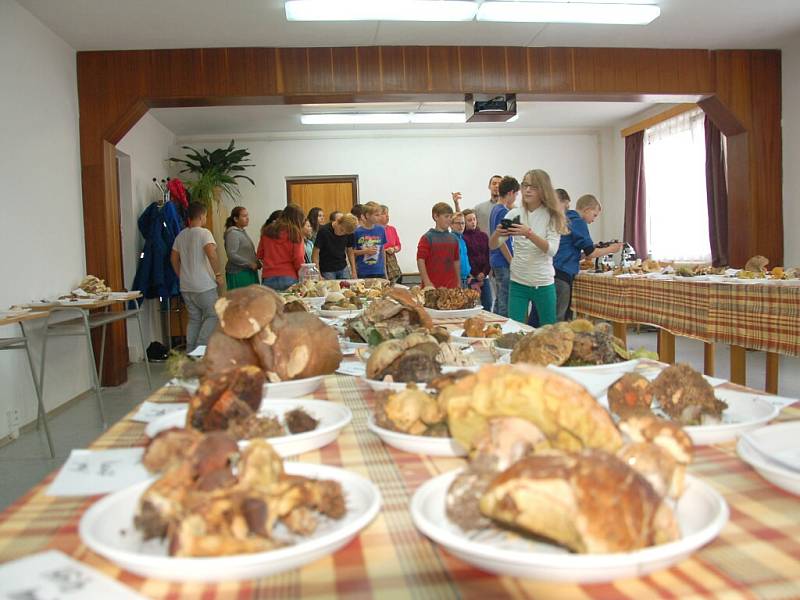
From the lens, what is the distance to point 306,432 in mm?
Answer: 953

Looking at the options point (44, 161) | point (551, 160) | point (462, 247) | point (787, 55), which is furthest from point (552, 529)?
point (551, 160)

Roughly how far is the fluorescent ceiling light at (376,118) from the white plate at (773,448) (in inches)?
336

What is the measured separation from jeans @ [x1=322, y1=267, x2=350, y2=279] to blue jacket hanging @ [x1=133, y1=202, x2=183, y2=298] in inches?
90.1

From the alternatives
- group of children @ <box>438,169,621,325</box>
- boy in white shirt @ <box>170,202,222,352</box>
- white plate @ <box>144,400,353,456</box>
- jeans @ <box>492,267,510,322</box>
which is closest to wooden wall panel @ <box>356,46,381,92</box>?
group of children @ <box>438,169,621,325</box>

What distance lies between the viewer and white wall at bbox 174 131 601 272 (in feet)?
33.6

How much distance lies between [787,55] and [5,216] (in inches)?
278

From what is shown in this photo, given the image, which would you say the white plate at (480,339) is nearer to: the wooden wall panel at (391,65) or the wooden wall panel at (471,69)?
the wooden wall panel at (391,65)

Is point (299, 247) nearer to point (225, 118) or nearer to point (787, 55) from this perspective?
point (225, 118)

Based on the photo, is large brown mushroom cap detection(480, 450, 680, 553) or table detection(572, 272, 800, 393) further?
table detection(572, 272, 800, 393)

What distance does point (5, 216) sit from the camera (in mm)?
4262

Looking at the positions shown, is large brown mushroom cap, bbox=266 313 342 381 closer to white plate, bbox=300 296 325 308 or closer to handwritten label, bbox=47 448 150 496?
handwritten label, bbox=47 448 150 496

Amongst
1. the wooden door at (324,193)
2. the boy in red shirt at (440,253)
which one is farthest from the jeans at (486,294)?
the wooden door at (324,193)

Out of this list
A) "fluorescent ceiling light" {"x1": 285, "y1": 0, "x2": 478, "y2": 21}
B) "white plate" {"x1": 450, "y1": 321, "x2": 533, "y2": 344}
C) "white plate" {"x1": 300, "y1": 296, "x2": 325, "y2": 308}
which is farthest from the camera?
"fluorescent ceiling light" {"x1": 285, "y1": 0, "x2": 478, "y2": 21}

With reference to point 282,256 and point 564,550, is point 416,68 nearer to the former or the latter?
point 282,256
